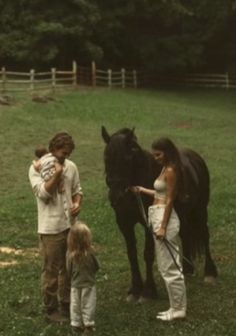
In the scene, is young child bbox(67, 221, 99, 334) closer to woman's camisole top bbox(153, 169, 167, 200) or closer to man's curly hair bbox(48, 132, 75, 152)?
man's curly hair bbox(48, 132, 75, 152)

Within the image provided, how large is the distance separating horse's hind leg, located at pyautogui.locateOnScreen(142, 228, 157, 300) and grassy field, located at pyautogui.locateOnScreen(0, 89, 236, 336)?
0.18 meters

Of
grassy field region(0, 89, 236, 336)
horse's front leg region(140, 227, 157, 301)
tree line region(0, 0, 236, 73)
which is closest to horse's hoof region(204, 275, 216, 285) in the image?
grassy field region(0, 89, 236, 336)

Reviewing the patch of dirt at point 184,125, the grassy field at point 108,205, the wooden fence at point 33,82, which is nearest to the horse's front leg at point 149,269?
the grassy field at point 108,205

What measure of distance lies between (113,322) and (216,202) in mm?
8856

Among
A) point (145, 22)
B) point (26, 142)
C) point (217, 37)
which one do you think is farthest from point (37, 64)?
point (26, 142)

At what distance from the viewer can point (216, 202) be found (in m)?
16.6

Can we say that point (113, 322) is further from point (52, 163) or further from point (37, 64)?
point (37, 64)

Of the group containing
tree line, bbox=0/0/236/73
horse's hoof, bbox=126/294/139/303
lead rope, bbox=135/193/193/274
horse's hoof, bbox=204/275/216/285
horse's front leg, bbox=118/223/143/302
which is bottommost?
horse's hoof, bbox=204/275/216/285

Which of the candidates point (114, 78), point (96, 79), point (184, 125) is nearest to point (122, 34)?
point (114, 78)

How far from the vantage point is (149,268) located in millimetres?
8969

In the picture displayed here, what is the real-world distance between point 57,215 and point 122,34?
4372 centimetres

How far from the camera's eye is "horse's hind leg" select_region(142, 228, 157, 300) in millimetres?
8953

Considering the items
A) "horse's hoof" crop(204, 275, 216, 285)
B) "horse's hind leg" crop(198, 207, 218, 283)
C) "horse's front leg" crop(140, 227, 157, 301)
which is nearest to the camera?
"horse's front leg" crop(140, 227, 157, 301)

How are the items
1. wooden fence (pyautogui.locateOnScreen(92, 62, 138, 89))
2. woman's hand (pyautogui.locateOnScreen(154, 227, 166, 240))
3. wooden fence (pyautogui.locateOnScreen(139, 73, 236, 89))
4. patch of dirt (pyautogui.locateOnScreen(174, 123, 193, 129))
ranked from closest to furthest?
woman's hand (pyautogui.locateOnScreen(154, 227, 166, 240))
patch of dirt (pyautogui.locateOnScreen(174, 123, 193, 129))
wooden fence (pyautogui.locateOnScreen(92, 62, 138, 89))
wooden fence (pyautogui.locateOnScreen(139, 73, 236, 89))
